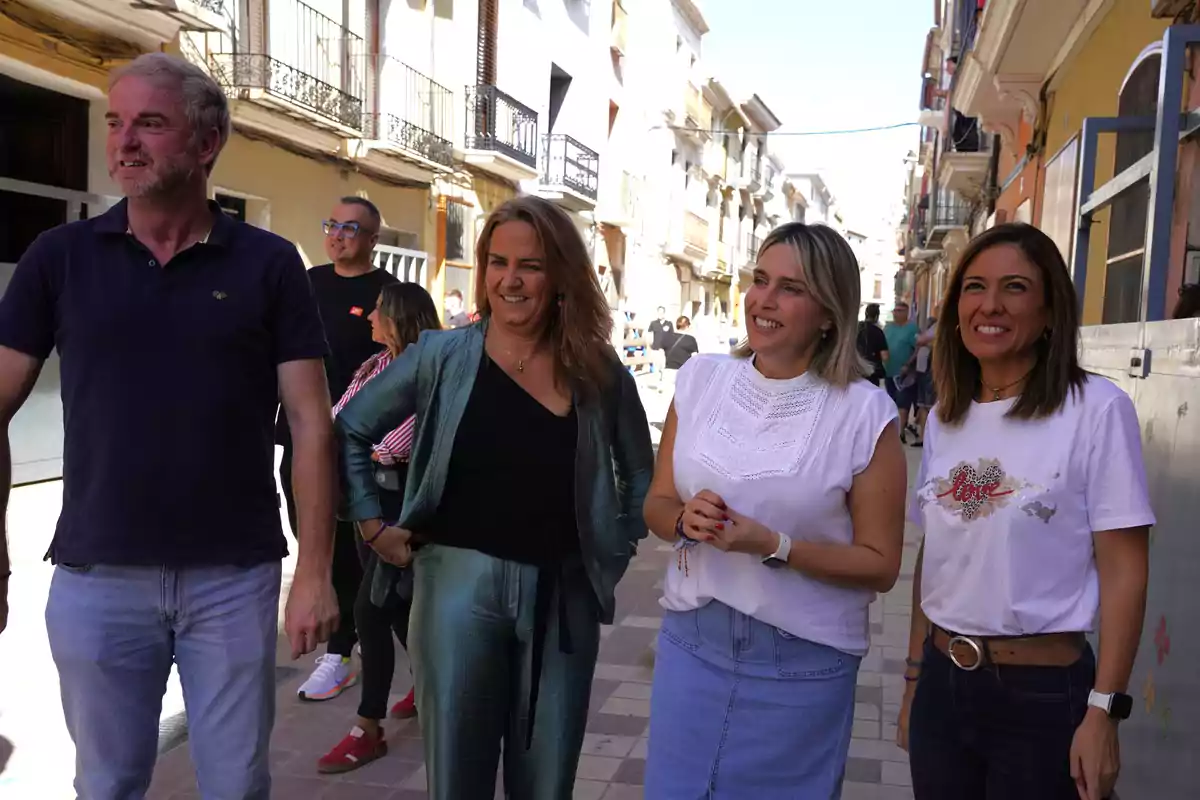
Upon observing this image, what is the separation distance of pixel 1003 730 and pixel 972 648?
16cm

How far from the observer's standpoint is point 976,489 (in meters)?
2.02

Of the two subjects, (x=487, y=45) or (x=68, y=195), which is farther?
(x=487, y=45)

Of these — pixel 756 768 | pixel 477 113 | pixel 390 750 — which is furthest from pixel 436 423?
pixel 477 113

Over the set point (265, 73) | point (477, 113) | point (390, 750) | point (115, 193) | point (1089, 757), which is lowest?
point (390, 750)

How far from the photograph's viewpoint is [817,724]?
2066 mm

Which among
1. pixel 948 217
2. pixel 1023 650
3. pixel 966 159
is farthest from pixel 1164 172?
pixel 948 217

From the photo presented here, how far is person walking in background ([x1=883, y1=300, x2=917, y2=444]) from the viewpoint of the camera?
12945 mm

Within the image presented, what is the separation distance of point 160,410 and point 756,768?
141 centimetres

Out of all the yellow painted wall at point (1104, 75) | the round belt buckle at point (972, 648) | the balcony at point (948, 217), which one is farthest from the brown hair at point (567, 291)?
the balcony at point (948, 217)

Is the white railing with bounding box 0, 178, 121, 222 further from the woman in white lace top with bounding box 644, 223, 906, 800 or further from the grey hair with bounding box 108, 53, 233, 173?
the woman in white lace top with bounding box 644, 223, 906, 800

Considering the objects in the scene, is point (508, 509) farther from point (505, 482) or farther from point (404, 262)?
point (404, 262)

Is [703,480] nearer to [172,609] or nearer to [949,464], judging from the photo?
[949,464]

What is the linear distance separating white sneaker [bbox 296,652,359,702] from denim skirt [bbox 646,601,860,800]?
2.40 metres

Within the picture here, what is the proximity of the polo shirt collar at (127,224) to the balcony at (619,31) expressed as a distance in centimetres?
2496
